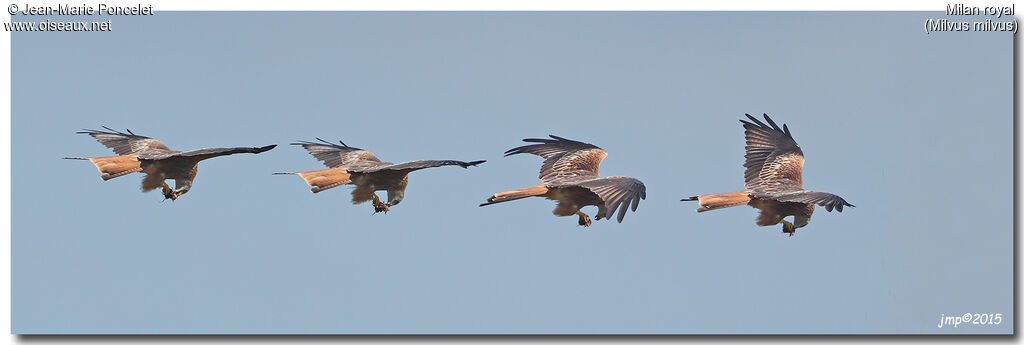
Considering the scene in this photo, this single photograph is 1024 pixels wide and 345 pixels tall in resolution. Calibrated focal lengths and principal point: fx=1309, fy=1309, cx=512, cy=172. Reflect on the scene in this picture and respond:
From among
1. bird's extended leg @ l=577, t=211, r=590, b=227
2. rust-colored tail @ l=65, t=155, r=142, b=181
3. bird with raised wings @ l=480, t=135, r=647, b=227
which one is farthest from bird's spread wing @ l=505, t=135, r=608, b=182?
rust-colored tail @ l=65, t=155, r=142, b=181

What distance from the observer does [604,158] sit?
34125 mm

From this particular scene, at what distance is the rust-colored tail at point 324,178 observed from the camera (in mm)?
30344

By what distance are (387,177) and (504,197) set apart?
370 centimetres

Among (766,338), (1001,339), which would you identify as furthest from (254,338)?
(1001,339)

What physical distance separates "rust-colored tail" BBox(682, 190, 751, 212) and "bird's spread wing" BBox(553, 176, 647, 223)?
4.87ft

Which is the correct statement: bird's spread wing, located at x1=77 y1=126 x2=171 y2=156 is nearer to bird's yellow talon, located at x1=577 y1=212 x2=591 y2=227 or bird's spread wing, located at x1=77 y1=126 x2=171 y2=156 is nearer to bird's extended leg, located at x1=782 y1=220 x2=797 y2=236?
bird's yellow talon, located at x1=577 y1=212 x2=591 y2=227

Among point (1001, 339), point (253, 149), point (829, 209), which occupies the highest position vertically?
point (253, 149)

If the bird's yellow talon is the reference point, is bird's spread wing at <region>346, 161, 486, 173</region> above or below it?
above

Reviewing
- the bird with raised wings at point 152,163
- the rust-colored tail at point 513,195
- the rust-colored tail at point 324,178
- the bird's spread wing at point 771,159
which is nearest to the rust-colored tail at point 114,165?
the bird with raised wings at point 152,163

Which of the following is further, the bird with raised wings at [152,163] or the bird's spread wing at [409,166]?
the bird with raised wings at [152,163]

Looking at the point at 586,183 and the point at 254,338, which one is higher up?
the point at 586,183

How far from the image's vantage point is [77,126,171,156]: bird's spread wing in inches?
1276

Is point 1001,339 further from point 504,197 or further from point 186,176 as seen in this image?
point 186,176

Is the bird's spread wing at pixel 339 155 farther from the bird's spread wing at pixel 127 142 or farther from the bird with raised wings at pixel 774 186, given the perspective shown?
the bird with raised wings at pixel 774 186
